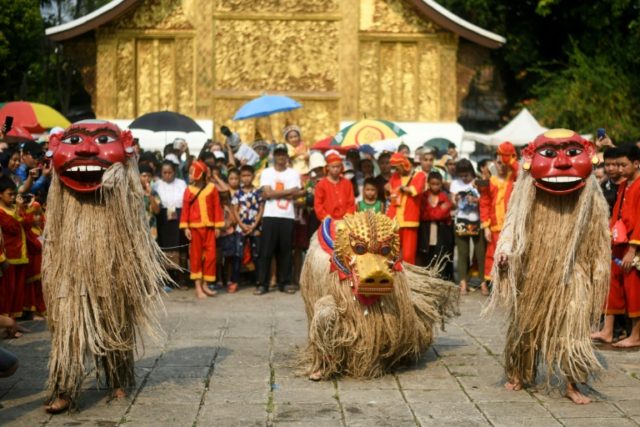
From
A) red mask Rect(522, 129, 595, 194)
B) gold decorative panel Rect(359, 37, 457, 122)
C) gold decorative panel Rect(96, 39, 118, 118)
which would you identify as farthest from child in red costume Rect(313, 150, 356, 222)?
gold decorative panel Rect(96, 39, 118, 118)

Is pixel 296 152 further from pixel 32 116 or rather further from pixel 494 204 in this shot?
pixel 32 116

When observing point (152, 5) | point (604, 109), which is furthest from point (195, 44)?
point (604, 109)

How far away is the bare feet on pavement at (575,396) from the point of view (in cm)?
727

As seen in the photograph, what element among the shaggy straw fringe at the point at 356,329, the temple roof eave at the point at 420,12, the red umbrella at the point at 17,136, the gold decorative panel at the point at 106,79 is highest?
the temple roof eave at the point at 420,12

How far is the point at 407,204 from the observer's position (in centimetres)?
1273

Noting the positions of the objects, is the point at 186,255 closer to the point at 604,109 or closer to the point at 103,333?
the point at 103,333

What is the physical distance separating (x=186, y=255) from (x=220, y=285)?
61cm

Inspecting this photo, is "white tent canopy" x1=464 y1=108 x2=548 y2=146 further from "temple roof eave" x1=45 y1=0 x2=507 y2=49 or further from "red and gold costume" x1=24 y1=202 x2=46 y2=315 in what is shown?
"red and gold costume" x1=24 y1=202 x2=46 y2=315

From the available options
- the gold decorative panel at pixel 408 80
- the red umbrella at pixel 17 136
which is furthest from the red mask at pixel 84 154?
the gold decorative panel at pixel 408 80

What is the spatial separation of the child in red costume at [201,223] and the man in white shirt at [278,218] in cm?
61

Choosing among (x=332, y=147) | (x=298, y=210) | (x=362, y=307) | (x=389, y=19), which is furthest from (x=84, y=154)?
(x=389, y=19)

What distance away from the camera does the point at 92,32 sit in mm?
22469

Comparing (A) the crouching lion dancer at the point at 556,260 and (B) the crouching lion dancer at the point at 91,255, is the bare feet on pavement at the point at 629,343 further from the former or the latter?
(B) the crouching lion dancer at the point at 91,255

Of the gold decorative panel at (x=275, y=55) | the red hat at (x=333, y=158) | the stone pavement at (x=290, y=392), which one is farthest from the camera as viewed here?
the gold decorative panel at (x=275, y=55)
